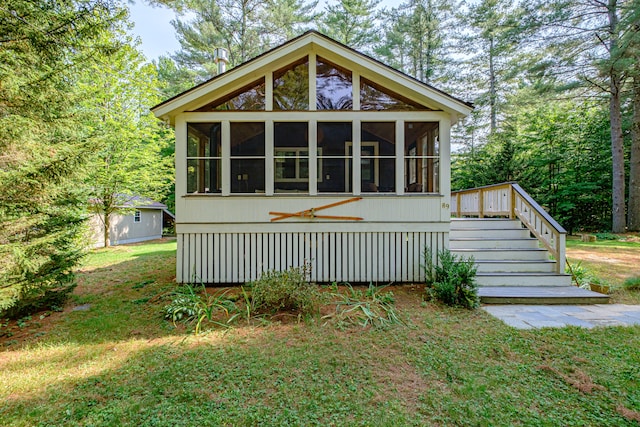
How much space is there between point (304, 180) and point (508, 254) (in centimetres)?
461

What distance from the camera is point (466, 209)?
9531 mm

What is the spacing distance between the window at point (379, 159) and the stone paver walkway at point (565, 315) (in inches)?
117

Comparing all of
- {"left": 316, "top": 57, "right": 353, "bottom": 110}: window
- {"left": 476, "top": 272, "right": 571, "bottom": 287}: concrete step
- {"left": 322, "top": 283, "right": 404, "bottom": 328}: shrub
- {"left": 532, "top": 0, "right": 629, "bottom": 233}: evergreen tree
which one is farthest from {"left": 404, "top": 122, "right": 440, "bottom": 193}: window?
{"left": 532, "top": 0, "right": 629, "bottom": 233}: evergreen tree

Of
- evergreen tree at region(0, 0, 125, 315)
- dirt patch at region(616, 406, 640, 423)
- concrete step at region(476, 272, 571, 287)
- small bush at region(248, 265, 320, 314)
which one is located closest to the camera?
dirt patch at region(616, 406, 640, 423)

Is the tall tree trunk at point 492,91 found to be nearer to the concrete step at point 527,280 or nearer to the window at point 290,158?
the concrete step at point 527,280

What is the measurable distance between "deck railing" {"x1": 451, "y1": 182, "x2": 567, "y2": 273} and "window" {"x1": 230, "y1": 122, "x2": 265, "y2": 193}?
19.5 feet

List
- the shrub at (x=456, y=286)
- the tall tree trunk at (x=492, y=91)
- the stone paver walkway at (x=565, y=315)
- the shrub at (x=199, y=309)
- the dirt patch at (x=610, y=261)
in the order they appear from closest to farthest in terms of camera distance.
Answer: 1. the stone paver walkway at (x=565, y=315)
2. the shrub at (x=199, y=309)
3. the shrub at (x=456, y=286)
4. the dirt patch at (x=610, y=261)
5. the tall tree trunk at (x=492, y=91)

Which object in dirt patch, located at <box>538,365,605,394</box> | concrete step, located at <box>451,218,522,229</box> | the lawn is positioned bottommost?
the lawn

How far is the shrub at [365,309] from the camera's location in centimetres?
418

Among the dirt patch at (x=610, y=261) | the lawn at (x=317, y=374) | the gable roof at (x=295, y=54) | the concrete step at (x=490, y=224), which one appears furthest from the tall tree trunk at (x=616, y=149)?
the lawn at (x=317, y=374)

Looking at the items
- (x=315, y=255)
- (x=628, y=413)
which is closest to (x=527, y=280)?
(x=628, y=413)

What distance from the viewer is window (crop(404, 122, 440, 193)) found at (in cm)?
614

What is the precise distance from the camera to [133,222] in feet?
53.5

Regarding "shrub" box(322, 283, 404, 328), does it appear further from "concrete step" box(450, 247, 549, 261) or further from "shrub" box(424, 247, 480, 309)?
"concrete step" box(450, 247, 549, 261)
